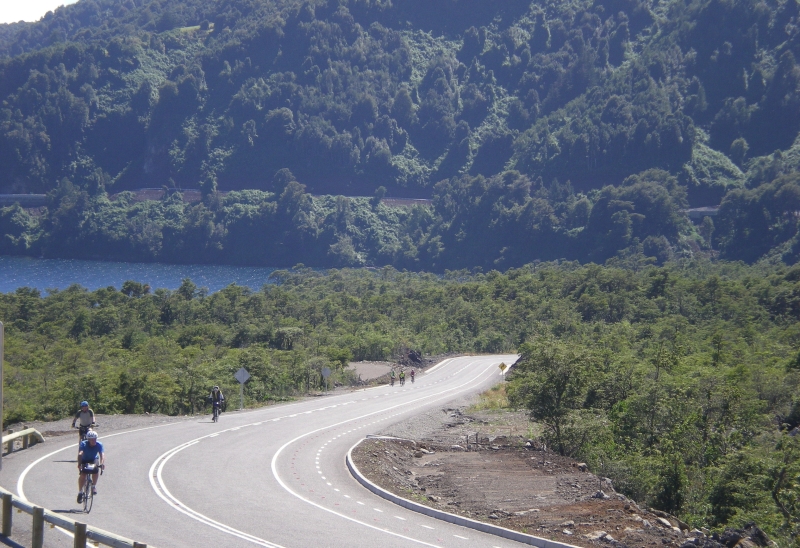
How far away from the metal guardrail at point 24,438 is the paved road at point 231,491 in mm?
324

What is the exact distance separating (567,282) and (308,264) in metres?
110

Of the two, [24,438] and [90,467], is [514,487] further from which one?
[24,438]

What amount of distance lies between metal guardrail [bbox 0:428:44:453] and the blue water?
118m

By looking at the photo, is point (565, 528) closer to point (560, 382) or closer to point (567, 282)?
point (560, 382)

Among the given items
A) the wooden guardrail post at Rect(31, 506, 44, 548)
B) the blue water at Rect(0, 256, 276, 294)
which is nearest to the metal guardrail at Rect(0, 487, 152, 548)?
the wooden guardrail post at Rect(31, 506, 44, 548)

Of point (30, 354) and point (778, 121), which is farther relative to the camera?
point (778, 121)

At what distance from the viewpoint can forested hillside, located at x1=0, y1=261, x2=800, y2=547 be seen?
24641 millimetres

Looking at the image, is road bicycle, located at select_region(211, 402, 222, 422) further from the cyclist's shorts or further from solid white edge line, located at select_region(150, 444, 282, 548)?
the cyclist's shorts

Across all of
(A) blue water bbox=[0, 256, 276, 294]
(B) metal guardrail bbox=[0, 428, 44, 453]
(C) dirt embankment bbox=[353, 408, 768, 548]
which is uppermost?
(A) blue water bbox=[0, 256, 276, 294]

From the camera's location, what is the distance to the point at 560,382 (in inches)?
1035

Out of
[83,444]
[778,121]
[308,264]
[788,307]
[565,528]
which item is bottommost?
[565,528]

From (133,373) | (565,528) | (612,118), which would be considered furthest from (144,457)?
(612,118)

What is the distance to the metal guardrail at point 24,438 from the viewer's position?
67.6ft

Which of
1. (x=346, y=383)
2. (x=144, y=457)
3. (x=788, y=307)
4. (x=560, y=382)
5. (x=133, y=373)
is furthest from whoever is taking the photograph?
(x=788, y=307)
